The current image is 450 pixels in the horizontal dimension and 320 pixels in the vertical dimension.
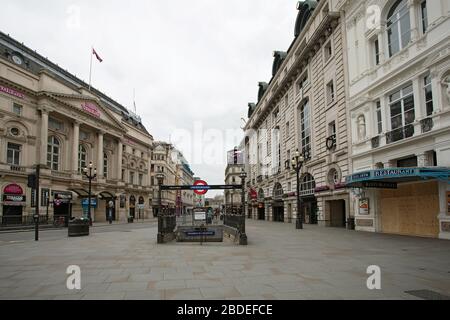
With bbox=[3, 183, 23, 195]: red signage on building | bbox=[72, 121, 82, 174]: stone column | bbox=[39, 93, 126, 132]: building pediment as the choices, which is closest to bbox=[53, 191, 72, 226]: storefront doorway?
bbox=[72, 121, 82, 174]: stone column

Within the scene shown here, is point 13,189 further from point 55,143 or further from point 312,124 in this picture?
point 312,124

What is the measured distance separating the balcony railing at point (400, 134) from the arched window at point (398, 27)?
4.94 metres

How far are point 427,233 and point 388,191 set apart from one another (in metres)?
3.78

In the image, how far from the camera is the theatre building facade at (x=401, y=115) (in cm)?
1560

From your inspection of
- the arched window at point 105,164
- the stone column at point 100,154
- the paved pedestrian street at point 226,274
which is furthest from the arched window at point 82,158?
the paved pedestrian street at point 226,274

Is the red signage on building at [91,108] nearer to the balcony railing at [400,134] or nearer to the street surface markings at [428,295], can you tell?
the balcony railing at [400,134]

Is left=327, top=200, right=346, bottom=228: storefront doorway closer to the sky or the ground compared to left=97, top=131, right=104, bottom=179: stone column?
closer to the ground

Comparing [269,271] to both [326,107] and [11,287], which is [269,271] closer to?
[11,287]

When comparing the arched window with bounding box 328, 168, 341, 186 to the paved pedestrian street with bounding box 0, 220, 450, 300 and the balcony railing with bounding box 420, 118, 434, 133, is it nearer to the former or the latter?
the balcony railing with bounding box 420, 118, 434, 133

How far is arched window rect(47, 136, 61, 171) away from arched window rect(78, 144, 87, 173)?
4.44 meters

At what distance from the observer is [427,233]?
55.1 ft

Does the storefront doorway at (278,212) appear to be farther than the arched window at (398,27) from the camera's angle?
Yes

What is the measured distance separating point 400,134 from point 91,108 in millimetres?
43024

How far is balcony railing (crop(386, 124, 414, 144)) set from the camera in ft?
58.4
